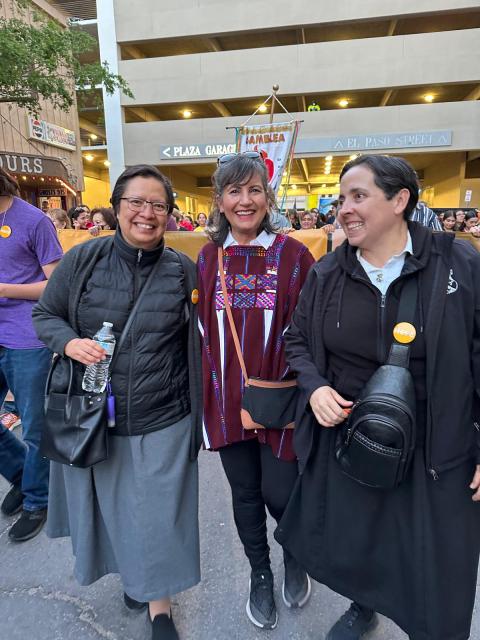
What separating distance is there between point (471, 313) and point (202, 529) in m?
2.13

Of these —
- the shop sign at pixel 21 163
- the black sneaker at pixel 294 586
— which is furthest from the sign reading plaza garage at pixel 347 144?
the black sneaker at pixel 294 586

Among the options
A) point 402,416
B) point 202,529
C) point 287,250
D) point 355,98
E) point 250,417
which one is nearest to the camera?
point 402,416

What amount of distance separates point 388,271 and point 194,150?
1983 centimetres

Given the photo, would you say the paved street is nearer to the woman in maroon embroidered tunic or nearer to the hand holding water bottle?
the woman in maroon embroidered tunic

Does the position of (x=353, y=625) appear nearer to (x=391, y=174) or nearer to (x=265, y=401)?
(x=265, y=401)

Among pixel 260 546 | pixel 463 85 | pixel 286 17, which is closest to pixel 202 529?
pixel 260 546

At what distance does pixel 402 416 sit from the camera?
132 cm

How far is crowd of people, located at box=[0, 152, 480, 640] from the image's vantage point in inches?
56.4

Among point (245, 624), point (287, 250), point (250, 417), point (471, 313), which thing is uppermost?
point (287, 250)

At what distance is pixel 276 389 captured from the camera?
5.83 ft

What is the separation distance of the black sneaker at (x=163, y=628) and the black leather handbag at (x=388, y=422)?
4.01 ft

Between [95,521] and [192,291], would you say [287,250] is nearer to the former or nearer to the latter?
[192,291]

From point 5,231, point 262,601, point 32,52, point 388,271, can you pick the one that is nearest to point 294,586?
point 262,601

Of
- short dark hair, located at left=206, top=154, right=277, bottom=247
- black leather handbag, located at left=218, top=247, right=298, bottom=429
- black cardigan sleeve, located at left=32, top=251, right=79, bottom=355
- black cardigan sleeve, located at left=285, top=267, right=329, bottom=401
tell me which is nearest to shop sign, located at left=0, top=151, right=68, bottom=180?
black cardigan sleeve, located at left=32, top=251, right=79, bottom=355
